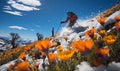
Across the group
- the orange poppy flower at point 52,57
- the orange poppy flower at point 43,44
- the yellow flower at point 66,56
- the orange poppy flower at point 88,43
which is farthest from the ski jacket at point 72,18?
the orange poppy flower at point 88,43

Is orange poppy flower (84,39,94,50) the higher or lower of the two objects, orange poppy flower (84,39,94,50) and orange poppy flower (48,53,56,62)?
the lower

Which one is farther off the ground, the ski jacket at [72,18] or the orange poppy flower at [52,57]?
the ski jacket at [72,18]

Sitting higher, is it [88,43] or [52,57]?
[52,57]

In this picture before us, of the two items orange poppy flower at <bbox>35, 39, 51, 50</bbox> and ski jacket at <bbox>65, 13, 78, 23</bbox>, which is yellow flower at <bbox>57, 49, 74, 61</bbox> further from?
ski jacket at <bbox>65, 13, 78, 23</bbox>

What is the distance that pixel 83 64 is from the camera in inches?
159

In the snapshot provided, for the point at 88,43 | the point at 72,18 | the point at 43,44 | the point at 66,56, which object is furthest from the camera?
the point at 72,18

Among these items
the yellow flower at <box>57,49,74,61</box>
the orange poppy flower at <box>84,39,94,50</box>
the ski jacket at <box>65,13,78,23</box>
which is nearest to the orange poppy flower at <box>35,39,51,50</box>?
the yellow flower at <box>57,49,74,61</box>

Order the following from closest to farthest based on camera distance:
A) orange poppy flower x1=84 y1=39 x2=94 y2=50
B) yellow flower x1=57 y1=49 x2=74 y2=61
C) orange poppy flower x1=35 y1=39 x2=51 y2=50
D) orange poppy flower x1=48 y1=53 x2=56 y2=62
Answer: orange poppy flower x1=84 y1=39 x2=94 y2=50, yellow flower x1=57 y1=49 x2=74 y2=61, orange poppy flower x1=35 y1=39 x2=51 y2=50, orange poppy flower x1=48 y1=53 x2=56 y2=62

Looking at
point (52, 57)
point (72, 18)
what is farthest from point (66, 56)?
point (72, 18)

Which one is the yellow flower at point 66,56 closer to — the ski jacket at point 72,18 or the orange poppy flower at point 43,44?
the orange poppy flower at point 43,44

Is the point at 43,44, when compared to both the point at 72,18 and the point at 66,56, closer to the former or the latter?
the point at 66,56

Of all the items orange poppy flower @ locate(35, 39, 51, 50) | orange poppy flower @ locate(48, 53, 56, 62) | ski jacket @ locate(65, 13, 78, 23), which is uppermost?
ski jacket @ locate(65, 13, 78, 23)

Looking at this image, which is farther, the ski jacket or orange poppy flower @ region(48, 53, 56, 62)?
the ski jacket

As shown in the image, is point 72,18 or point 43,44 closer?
point 43,44
